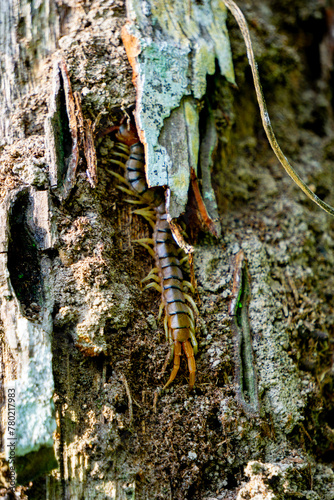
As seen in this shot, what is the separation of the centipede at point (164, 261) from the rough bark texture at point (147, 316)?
0.08 meters

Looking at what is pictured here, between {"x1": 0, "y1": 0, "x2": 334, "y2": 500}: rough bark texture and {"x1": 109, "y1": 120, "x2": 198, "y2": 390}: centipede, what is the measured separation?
3.2 inches

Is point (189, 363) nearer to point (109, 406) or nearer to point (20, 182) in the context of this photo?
point (109, 406)

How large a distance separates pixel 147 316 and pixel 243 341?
0.79 m

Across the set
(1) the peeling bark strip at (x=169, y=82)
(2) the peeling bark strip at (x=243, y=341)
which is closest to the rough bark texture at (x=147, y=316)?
(2) the peeling bark strip at (x=243, y=341)

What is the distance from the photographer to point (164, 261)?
139 inches

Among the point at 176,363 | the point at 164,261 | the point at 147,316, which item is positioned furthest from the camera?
the point at 164,261

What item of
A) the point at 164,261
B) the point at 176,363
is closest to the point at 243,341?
the point at 176,363

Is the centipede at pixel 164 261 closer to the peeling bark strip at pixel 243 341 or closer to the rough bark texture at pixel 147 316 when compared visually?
the rough bark texture at pixel 147 316

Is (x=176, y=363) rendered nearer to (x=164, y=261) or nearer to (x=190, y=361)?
(x=190, y=361)

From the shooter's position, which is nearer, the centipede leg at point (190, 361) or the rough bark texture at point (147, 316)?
the rough bark texture at point (147, 316)

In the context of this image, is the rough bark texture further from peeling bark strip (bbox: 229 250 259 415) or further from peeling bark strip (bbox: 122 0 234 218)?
peeling bark strip (bbox: 122 0 234 218)

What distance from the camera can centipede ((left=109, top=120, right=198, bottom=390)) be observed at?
3225 mm

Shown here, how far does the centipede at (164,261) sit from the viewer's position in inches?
127

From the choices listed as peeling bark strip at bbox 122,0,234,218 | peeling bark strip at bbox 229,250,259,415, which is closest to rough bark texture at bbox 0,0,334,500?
peeling bark strip at bbox 229,250,259,415
